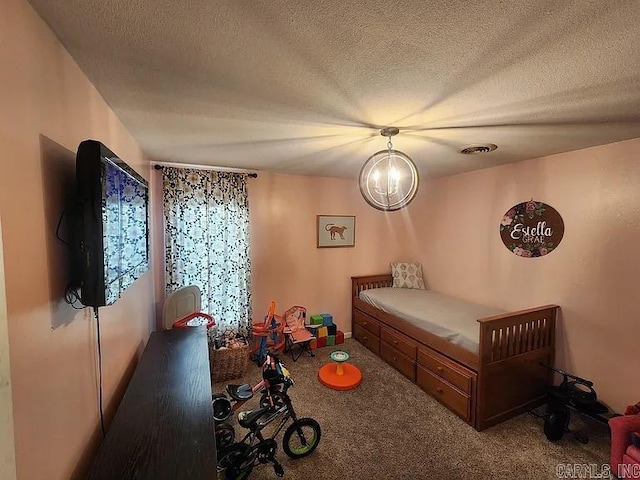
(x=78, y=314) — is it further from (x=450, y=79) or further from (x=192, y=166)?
(x=192, y=166)

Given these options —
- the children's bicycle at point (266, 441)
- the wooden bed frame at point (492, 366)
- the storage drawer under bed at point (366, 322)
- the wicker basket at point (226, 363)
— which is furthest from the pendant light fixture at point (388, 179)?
the wicker basket at point (226, 363)

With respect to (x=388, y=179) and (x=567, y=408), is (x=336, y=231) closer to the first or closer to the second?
(x=388, y=179)

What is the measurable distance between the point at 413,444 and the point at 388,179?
2.00 metres

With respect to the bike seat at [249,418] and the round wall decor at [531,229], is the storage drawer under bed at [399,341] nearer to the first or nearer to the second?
the round wall decor at [531,229]

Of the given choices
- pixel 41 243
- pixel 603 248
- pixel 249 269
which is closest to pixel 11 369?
pixel 41 243

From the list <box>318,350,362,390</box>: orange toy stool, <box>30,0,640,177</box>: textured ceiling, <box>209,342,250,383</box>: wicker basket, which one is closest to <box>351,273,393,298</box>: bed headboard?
<box>318,350,362,390</box>: orange toy stool

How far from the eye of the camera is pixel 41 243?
0.87 meters

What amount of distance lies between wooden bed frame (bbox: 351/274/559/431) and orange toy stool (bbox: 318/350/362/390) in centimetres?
59

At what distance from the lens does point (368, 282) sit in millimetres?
4117

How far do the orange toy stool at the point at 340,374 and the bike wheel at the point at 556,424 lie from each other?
1558 mm

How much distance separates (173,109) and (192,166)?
155cm

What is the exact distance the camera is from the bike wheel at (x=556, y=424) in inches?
82.9

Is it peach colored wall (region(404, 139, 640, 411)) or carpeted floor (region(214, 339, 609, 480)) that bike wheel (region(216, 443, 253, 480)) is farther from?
peach colored wall (region(404, 139, 640, 411))

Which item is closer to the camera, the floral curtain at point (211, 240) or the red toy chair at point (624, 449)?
the red toy chair at point (624, 449)
